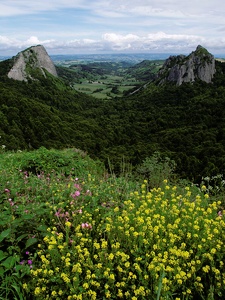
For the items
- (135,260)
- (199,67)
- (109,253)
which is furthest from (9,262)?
(199,67)

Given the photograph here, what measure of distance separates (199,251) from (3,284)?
2.60 metres

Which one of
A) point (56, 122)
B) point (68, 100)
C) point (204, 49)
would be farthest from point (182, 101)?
point (56, 122)

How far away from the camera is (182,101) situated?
595 feet

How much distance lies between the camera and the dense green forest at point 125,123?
76081 millimetres

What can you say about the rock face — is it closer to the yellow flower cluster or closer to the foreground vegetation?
the foreground vegetation

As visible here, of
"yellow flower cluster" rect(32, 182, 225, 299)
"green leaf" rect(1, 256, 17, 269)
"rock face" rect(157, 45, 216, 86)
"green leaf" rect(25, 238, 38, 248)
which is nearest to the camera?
"yellow flower cluster" rect(32, 182, 225, 299)

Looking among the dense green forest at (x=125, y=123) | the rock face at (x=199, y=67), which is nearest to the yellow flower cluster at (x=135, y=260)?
the dense green forest at (x=125, y=123)

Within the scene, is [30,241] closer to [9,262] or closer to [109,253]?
[9,262]

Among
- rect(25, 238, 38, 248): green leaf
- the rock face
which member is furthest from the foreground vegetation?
the rock face

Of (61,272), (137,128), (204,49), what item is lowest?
(137,128)

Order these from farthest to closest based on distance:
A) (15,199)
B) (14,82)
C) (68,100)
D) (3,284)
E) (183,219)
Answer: (68,100) < (14,82) < (15,199) < (183,219) < (3,284)

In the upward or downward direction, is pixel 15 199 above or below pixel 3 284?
above

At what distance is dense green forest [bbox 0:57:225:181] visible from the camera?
76081mm

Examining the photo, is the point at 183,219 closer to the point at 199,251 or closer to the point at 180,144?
the point at 199,251
